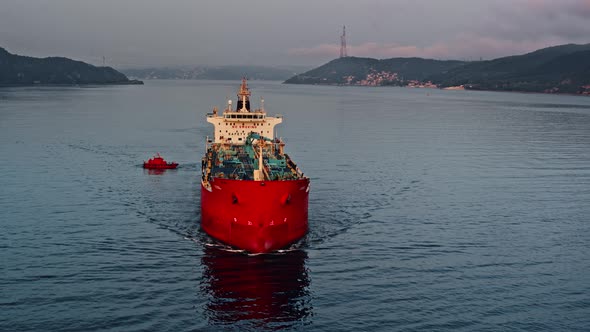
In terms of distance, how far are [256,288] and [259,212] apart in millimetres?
5761

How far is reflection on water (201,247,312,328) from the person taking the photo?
2630cm

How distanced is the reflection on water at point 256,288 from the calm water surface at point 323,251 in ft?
0.34

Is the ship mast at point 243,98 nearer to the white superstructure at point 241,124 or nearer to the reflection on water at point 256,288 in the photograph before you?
the white superstructure at point 241,124

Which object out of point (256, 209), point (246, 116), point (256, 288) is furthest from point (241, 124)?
point (256, 288)

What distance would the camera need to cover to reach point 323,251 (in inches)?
1369

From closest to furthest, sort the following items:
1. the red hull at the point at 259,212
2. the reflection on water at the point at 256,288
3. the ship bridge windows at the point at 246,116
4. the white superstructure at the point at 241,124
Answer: the reflection on water at the point at 256,288 → the red hull at the point at 259,212 → the white superstructure at the point at 241,124 → the ship bridge windows at the point at 246,116

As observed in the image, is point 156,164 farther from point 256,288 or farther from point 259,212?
point 256,288

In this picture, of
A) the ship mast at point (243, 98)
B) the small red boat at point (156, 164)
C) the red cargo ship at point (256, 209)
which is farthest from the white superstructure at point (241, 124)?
the red cargo ship at point (256, 209)

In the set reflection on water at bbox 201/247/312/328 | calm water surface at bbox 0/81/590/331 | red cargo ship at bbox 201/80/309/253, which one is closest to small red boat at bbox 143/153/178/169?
calm water surface at bbox 0/81/590/331

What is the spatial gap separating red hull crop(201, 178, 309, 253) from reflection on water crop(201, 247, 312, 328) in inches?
36.8

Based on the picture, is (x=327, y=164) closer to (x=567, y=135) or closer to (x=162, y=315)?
(x=162, y=315)

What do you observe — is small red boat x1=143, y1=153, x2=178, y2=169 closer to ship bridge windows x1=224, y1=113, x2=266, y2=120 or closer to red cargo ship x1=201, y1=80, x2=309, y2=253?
ship bridge windows x1=224, y1=113, x2=266, y2=120

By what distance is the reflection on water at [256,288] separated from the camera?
86.3ft

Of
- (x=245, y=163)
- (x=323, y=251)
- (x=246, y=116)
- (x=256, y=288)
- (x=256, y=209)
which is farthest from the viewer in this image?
(x=246, y=116)
